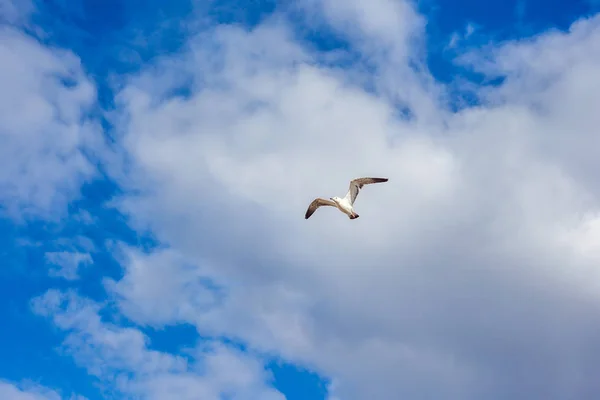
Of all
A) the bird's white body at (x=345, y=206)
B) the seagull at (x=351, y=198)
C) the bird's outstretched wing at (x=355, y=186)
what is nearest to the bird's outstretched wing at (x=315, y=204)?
the seagull at (x=351, y=198)

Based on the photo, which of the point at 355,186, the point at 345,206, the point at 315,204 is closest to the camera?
the point at 345,206

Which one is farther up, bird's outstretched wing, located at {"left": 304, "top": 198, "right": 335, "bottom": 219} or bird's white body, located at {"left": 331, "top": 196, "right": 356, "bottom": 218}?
bird's outstretched wing, located at {"left": 304, "top": 198, "right": 335, "bottom": 219}

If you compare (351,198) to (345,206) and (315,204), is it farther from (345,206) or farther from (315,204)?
(315,204)

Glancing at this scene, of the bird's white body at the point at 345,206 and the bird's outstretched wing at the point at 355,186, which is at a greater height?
the bird's outstretched wing at the point at 355,186

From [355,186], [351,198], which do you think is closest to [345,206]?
[351,198]

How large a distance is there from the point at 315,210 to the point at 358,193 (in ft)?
25.3

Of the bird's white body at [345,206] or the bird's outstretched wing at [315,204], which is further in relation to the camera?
the bird's outstretched wing at [315,204]

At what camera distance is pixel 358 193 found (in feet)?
201

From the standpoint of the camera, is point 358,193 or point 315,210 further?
point 315,210

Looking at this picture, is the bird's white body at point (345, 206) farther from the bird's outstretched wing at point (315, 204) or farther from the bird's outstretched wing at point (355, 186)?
the bird's outstretched wing at point (315, 204)

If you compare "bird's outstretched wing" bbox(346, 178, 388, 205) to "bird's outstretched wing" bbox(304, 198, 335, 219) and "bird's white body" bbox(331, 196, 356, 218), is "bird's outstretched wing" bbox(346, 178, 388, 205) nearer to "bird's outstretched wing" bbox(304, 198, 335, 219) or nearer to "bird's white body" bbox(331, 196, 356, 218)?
"bird's white body" bbox(331, 196, 356, 218)

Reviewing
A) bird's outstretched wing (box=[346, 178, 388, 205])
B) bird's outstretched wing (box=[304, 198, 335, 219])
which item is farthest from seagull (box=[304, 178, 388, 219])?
bird's outstretched wing (box=[304, 198, 335, 219])

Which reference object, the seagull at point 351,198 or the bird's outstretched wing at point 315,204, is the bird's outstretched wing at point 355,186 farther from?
the bird's outstretched wing at point 315,204

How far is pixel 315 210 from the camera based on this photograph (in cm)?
6662
